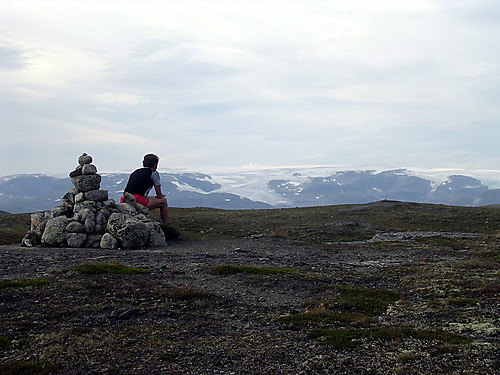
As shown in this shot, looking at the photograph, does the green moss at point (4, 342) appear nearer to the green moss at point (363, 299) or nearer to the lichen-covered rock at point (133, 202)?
the green moss at point (363, 299)

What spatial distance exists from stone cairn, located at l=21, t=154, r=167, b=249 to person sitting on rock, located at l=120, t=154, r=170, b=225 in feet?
6.62

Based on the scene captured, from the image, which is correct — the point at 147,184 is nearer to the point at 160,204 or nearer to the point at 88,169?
the point at 160,204

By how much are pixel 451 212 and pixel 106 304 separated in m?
54.9

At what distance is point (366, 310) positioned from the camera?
16.5 m

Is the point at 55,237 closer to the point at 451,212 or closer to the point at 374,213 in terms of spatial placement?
the point at 374,213

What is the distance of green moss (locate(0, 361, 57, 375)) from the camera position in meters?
10.6

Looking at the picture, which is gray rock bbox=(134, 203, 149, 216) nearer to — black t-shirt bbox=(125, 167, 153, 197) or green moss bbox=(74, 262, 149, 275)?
black t-shirt bbox=(125, 167, 153, 197)

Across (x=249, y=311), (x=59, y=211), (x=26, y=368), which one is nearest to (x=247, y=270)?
(x=249, y=311)

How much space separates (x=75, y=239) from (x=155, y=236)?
6256 millimetres

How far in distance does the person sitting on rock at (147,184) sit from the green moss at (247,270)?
18.0m

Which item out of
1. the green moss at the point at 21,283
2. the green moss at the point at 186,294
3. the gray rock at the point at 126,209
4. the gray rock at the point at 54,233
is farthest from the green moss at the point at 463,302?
the gray rock at the point at 54,233

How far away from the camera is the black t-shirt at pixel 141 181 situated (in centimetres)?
3969

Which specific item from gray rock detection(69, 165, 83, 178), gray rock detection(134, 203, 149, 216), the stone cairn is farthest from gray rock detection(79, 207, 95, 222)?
gray rock detection(134, 203, 149, 216)

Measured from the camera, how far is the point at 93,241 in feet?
111
